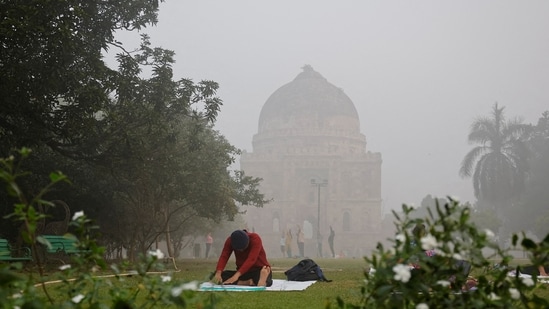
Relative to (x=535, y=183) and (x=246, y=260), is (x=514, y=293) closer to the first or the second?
(x=246, y=260)

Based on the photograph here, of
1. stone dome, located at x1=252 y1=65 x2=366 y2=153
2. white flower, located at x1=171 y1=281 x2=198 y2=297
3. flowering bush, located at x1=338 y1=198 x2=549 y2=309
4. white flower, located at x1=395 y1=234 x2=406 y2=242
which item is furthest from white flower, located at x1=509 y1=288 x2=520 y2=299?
stone dome, located at x1=252 y1=65 x2=366 y2=153

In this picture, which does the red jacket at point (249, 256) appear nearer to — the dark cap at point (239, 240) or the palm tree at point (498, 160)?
the dark cap at point (239, 240)

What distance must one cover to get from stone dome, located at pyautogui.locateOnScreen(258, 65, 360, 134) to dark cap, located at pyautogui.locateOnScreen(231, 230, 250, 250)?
6347 cm

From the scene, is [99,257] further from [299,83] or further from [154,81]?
[299,83]

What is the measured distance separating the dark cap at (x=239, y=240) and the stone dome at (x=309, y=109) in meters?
63.5

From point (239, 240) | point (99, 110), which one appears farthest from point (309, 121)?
point (239, 240)

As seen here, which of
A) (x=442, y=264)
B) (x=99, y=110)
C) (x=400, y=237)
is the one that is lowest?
(x=442, y=264)

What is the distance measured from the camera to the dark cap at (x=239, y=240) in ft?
27.1

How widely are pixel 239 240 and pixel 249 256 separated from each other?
35 centimetres

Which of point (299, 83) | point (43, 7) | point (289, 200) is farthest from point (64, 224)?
point (299, 83)

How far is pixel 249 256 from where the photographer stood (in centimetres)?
852

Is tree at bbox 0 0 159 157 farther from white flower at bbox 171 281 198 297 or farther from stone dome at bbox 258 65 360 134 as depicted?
stone dome at bbox 258 65 360 134

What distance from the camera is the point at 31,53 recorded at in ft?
38.5

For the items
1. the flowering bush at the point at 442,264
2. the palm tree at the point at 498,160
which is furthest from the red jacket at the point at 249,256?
the palm tree at the point at 498,160
